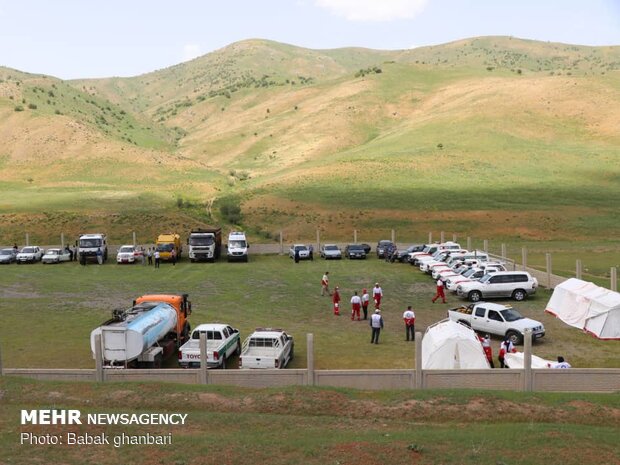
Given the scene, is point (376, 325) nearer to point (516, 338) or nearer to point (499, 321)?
point (499, 321)

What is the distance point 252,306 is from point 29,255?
28083 millimetres

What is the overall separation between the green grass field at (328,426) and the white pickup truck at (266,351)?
3.04 metres

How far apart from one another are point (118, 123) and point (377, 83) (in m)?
68.7

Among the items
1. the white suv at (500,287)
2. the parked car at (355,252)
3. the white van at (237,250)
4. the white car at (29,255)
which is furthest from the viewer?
the parked car at (355,252)

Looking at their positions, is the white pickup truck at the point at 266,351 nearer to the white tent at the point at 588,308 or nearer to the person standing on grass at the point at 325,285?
the person standing on grass at the point at 325,285

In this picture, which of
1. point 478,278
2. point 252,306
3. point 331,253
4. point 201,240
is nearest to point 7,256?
point 201,240

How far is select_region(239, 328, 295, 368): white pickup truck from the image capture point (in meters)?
22.9

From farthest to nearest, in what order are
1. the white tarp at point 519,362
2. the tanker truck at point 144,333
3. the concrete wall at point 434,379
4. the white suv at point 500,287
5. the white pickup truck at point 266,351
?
1. the white suv at point 500,287
2. the white pickup truck at point 266,351
3. the white tarp at point 519,362
4. the tanker truck at point 144,333
5. the concrete wall at point 434,379

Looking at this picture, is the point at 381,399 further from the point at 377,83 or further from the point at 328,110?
the point at 377,83

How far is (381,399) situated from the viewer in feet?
61.8

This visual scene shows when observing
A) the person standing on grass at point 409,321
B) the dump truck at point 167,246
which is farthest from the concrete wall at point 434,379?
the dump truck at point 167,246

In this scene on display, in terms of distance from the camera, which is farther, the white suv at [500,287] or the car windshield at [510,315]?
the white suv at [500,287]

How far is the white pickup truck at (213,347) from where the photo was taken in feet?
76.4

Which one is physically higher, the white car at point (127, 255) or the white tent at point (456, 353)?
the white car at point (127, 255)
